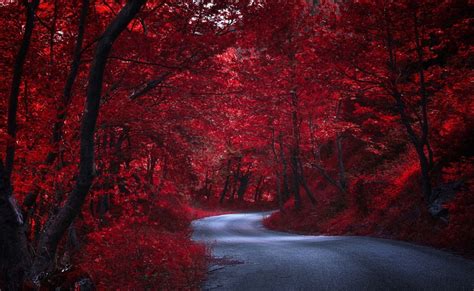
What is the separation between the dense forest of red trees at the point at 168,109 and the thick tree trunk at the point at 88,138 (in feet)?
0.07

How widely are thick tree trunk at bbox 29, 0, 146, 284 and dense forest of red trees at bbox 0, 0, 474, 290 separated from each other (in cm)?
2

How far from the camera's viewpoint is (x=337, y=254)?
32.3ft

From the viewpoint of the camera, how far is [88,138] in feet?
20.8

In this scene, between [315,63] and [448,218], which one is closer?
[448,218]

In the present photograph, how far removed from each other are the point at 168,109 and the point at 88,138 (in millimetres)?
7961

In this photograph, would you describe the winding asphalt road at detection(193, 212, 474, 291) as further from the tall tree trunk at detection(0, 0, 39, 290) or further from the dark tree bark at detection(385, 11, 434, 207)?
the tall tree trunk at detection(0, 0, 39, 290)

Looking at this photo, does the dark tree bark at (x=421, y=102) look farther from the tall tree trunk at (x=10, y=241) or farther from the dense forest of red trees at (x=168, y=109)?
the tall tree trunk at (x=10, y=241)

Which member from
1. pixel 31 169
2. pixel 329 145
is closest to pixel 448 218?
pixel 31 169

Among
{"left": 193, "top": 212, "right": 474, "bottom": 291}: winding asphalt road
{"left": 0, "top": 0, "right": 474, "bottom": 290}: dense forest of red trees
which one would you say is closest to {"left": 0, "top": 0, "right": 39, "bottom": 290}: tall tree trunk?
{"left": 0, "top": 0, "right": 474, "bottom": 290}: dense forest of red trees

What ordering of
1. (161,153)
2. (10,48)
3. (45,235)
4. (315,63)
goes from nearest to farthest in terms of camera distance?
(45,235) < (10,48) < (315,63) < (161,153)

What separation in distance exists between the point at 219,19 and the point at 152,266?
723 centimetres

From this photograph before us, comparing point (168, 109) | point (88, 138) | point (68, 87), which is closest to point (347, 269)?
point (88, 138)

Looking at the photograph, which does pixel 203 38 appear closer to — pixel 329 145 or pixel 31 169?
pixel 31 169

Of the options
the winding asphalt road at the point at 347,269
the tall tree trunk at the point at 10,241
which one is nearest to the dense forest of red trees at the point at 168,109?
the tall tree trunk at the point at 10,241
